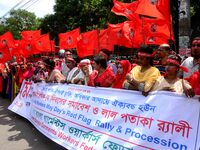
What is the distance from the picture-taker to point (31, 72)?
9.07m

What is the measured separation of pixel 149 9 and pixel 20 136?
3670mm

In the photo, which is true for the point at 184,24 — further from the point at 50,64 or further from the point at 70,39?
the point at 70,39

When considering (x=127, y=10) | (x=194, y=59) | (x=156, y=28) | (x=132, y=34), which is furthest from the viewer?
(x=132, y=34)

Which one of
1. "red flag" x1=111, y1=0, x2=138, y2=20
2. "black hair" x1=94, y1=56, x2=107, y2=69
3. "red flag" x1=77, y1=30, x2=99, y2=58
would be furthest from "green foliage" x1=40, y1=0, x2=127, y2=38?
"black hair" x1=94, y1=56, x2=107, y2=69

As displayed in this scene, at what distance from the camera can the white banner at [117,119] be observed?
135 inches

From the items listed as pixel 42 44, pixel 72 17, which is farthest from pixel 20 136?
pixel 72 17

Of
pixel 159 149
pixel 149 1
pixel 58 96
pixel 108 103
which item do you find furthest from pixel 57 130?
pixel 149 1

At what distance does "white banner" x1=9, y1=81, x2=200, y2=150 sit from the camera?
3441mm

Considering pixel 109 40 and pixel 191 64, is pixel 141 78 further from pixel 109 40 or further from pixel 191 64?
pixel 109 40

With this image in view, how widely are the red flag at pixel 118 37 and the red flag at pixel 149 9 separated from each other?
3.91 metres

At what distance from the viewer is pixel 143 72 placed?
4414 mm

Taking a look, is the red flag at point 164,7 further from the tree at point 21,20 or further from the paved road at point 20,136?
the tree at point 21,20

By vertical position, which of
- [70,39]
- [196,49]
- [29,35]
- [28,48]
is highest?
[29,35]

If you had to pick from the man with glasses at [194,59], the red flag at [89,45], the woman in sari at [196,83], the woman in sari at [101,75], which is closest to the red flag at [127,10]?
the red flag at [89,45]
